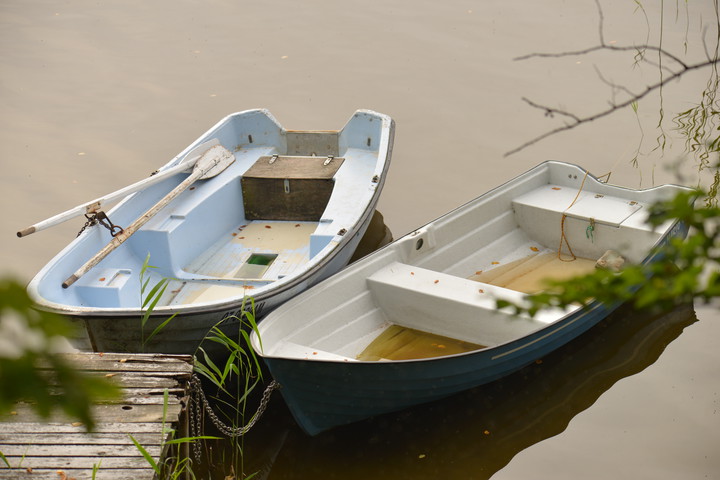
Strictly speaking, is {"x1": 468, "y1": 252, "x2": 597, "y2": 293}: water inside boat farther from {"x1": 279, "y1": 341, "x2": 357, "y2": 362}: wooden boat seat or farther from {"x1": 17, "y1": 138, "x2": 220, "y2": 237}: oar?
{"x1": 17, "y1": 138, "x2": 220, "y2": 237}: oar

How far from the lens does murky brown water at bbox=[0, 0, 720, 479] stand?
4.96 m

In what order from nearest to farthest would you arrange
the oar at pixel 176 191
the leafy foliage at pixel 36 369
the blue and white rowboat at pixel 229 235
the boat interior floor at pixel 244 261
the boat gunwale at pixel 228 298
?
the leafy foliage at pixel 36 369
the boat gunwale at pixel 228 298
the blue and white rowboat at pixel 229 235
the oar at pixel 176 191
the boat interior floor at pixel 244 261

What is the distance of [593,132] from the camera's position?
29.9ft

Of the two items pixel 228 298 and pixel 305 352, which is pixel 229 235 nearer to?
pixel 228 298

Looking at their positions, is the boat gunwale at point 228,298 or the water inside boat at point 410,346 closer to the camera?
A: the boat gunwale at point 228,298

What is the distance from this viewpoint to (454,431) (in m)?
4.97

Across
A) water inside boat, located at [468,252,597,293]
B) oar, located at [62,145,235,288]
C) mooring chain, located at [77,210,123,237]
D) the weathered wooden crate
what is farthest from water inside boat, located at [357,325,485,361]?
mooring chain, located at [77,210,123,237]

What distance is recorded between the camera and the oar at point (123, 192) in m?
5.00

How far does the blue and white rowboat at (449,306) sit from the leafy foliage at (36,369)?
7.89 ft

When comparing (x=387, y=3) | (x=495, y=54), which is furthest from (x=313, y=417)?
(x=387, y=3)

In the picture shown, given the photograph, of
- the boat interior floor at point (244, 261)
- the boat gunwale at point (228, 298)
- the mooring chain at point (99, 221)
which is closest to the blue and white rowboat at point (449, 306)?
the boat gunwale at point (228, 298)

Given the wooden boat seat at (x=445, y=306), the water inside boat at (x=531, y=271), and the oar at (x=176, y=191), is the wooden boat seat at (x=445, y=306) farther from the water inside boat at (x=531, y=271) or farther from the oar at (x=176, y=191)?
the oar at (x=176, y=191)

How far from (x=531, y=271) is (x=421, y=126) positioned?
362 cm

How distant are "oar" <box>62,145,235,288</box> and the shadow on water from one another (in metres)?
1.37
